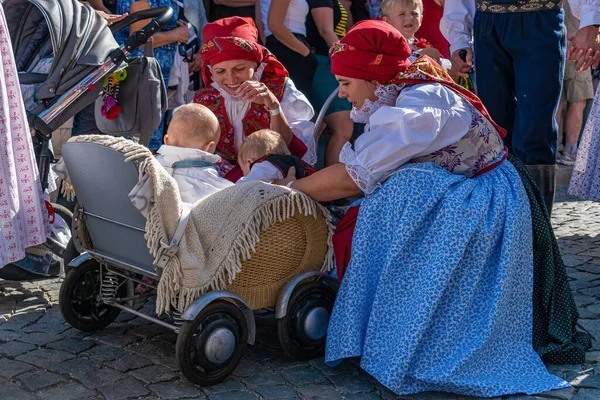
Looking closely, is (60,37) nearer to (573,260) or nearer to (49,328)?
(49,328)

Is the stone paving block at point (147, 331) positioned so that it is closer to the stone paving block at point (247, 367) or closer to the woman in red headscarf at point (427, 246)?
the stone paving block at point (247, 367)

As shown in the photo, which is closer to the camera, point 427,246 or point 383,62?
point 427,246

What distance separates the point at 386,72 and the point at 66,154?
51.5 inches

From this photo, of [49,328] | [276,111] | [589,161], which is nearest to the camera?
[49,328]

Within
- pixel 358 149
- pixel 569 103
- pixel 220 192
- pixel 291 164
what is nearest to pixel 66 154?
pixel 220 192

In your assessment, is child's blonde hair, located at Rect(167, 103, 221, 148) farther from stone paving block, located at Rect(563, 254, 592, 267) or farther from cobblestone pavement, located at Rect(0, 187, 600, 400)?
stone paving block, located at Rect(563, 254, 592, 267)

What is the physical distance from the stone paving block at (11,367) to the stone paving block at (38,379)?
0.04 m

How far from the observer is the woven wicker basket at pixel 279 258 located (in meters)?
3.21

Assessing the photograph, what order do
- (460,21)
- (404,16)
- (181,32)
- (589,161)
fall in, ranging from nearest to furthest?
(589,161) < (460,21) < (404,16) < (181,32)

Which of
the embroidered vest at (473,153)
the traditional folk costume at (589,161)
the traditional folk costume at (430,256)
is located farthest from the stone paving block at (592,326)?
the traditional folk costume at (589,161)

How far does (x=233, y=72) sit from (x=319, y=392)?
1.85m

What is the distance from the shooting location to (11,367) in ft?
10.9

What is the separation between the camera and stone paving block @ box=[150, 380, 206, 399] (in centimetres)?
306

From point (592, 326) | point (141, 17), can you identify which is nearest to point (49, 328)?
point (141, 17)
